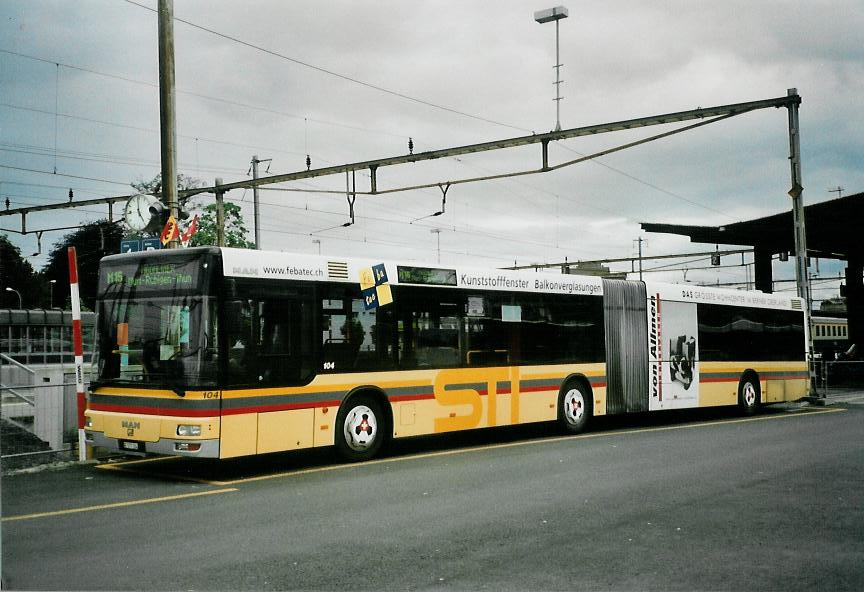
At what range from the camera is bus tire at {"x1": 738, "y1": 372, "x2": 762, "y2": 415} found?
2084 cm

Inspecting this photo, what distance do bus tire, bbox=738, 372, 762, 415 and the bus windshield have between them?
14283 mm

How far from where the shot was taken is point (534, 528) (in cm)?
771

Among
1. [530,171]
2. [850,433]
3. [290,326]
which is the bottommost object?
[850,433]

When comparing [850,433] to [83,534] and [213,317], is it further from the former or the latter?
[83,534]

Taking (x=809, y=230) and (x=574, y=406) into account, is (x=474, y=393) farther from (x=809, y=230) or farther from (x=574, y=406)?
(x=809, y=230)

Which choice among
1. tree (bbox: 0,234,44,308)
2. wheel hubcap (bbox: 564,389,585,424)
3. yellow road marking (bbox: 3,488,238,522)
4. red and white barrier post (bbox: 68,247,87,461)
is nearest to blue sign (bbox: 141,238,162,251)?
red and white barrier post (bbox: 68,247,87,461)

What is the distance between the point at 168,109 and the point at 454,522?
1009 cm

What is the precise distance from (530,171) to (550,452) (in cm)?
854

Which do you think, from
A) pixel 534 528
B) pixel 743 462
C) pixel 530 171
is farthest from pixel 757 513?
pixel 530 171

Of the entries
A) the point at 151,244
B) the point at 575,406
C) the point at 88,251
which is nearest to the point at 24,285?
the point at 88,251

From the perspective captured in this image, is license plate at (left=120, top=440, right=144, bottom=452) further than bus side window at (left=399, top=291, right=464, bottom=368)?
No

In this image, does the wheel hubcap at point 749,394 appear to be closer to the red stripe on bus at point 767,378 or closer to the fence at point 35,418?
the red stripe on bus at point 767,378

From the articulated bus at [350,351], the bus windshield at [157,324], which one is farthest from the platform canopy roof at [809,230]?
the bus windshield at [157,324]

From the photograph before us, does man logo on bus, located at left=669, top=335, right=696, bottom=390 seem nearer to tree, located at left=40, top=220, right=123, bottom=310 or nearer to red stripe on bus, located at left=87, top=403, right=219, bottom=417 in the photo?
red stripe on bus, located at left=87, top=403, right=219, bottom=417
